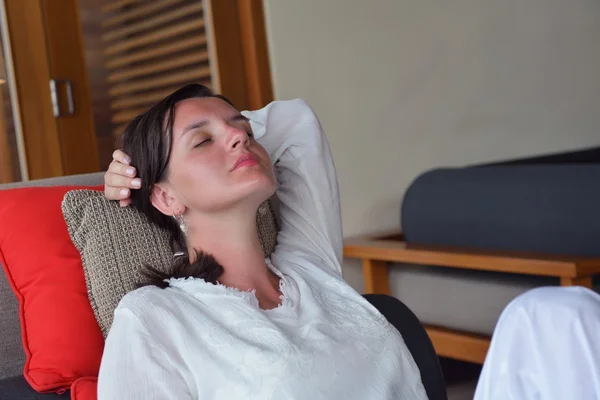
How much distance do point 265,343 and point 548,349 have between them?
66 centimetres

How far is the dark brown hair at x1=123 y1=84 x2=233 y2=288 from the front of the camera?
4.94 feet

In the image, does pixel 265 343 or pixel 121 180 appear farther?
pixel 121 180

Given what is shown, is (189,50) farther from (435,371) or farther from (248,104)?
(435,371)

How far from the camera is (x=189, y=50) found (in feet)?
10.4

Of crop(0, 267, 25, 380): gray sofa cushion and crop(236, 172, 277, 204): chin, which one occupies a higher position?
crop(236, 172, 277, 204): chin

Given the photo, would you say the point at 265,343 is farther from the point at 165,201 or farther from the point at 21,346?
the point at 21,346

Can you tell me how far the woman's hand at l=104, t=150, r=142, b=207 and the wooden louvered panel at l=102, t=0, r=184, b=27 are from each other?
172cm

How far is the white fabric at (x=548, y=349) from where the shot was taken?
781 mm

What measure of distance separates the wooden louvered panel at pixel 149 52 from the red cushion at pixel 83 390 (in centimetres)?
186

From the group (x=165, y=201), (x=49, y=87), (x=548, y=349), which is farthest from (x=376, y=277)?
(x=548, y=349)

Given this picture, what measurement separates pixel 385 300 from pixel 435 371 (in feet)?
0.57

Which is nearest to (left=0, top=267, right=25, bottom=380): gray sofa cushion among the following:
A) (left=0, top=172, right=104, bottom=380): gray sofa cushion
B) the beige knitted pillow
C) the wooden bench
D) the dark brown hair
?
(left=0, top=172, right=104, bottom=380): gray sofa cushion

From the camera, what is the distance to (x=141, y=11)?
3164mm

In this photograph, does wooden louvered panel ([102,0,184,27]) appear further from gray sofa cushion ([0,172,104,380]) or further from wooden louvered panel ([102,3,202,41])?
gray sofa cushion ([0,172,104,380])
